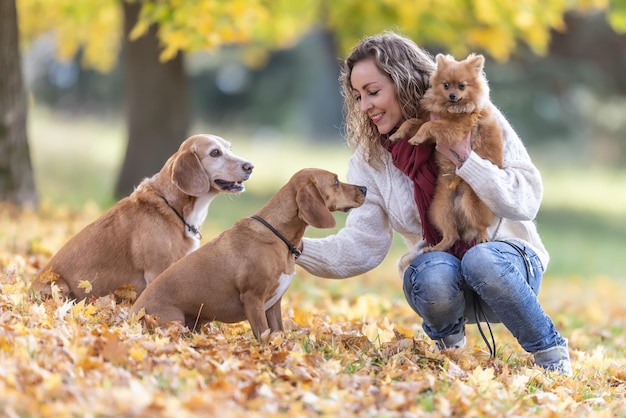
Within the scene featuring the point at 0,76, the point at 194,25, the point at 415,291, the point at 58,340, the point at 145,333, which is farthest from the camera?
the point at 0,76

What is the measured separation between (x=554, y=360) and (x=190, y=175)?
2.40m

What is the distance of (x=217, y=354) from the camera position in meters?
4.18

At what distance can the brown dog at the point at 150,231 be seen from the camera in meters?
5.24

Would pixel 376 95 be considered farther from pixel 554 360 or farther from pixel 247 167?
pixel 554 360

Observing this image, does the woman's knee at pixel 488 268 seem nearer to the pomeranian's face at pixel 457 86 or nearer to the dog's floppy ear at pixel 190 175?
the pomeranian's face at pixel 457 86

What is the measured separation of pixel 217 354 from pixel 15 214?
5279mm

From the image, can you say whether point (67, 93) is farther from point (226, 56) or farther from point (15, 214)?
point (15, 214)

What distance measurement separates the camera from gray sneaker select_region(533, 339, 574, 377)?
4852mm

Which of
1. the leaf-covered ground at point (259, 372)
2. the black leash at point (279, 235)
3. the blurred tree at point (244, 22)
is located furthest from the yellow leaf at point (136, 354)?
the blurred tree at point (244, 22)

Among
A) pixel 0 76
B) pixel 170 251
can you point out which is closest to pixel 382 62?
pixel 170 251

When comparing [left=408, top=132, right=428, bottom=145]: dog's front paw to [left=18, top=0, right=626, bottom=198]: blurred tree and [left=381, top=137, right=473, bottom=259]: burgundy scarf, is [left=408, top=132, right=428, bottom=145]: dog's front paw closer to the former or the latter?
[left=381, top=137, right=473, bottom=259]: burgundy scarf

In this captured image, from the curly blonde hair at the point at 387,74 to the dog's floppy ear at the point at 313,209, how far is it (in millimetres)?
674

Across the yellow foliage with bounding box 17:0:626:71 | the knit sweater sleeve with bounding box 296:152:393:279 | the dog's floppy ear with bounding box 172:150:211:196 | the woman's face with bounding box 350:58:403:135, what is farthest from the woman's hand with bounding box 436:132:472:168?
the yellow foliage with bounding box 17:0:626:71

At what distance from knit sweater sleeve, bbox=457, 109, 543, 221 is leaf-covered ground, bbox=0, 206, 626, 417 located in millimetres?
857
